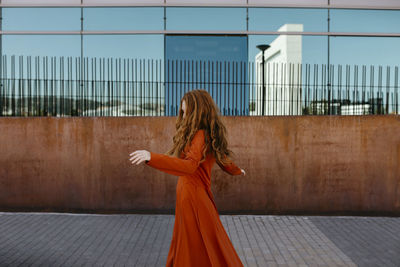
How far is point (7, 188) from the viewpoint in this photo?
7.47 meters

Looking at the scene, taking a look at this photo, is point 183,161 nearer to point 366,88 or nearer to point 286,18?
point 366,88

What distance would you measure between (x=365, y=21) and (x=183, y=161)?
29.8ft

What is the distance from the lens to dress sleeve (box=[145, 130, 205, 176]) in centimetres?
273

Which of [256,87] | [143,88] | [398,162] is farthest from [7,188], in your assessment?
[398,162]

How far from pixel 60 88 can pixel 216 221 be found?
20.6ft

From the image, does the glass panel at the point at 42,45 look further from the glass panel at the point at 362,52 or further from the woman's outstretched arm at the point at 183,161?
the woman's outstretched arm at the point at 183,161

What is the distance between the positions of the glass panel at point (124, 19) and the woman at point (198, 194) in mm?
7297

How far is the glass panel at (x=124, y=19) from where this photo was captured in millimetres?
9875

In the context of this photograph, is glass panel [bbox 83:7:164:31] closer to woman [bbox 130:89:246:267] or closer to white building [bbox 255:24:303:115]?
white building [bbox 255:24:303:115]

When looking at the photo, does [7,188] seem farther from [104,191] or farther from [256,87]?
[256,87]

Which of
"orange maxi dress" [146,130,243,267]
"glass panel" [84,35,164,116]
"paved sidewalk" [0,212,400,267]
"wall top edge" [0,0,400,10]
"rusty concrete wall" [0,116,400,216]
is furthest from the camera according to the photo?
"wall top edge" [0,0,400,10]

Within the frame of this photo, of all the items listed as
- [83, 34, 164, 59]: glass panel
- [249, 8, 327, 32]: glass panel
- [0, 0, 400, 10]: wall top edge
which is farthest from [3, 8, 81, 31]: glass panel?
[249, 8, 327, 32]: glass panel

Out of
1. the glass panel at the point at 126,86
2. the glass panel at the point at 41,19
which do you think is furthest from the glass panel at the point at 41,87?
the glass panel at the point at 41,19

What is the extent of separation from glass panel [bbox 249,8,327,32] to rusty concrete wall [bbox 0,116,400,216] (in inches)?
138
